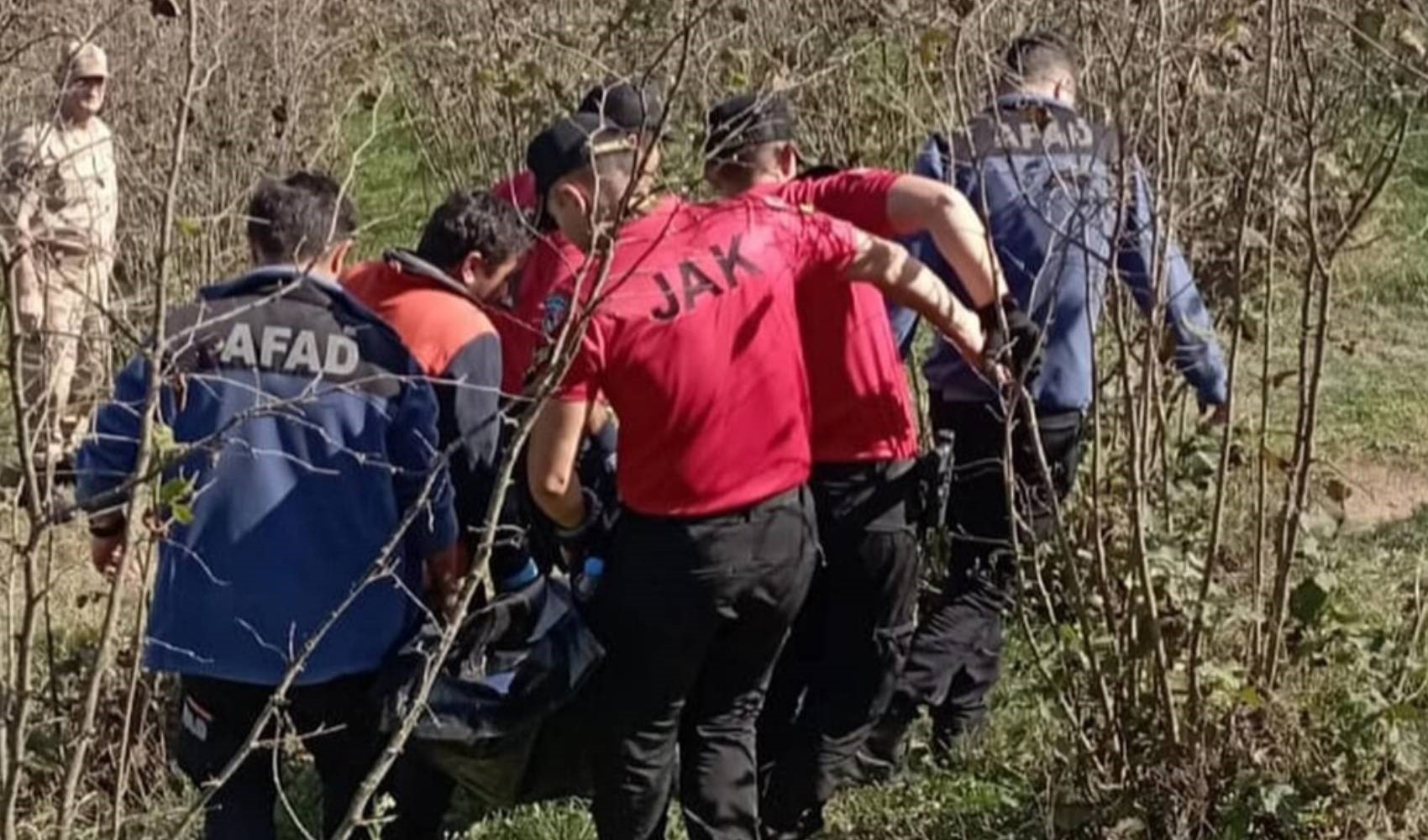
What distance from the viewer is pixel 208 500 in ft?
13.8

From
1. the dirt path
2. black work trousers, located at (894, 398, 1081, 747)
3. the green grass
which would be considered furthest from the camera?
the green grass

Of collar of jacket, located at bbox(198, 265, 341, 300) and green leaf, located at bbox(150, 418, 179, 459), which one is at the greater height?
collar of jacket, located at bbox(198, 265, 341, 300)

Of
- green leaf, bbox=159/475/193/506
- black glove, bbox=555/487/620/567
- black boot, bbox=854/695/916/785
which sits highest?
green leaf, bbox=159/475/193/506

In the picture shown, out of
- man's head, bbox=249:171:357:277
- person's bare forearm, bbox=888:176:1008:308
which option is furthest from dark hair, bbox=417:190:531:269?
person's bare forearm, bbox=888:176:1008:308

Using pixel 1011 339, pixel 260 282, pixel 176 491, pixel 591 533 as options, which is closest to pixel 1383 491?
pixel 1011 339

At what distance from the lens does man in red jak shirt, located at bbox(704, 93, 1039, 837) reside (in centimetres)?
479

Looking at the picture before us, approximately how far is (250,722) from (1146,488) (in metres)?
2.07

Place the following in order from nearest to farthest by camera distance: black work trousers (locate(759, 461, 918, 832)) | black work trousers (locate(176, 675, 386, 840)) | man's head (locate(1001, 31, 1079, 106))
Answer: black work trousers (locate(176, 675, 386, 840)), black work trousers (locate(759, 461, 918, 832)), man's head (locate(1001, 31, 1079, 106))

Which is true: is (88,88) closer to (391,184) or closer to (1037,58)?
(1037,58)

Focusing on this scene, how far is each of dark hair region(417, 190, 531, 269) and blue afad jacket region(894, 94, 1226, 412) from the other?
0.96 m

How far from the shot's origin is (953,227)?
467 centimetres

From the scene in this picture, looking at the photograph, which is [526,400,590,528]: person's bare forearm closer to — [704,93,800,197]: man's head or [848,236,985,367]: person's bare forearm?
[848,236,985,367]: person's bare forearm

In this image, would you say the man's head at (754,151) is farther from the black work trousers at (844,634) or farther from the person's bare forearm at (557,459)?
the person's bare forearm at (557,459)

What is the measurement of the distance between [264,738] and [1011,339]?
1.72m
